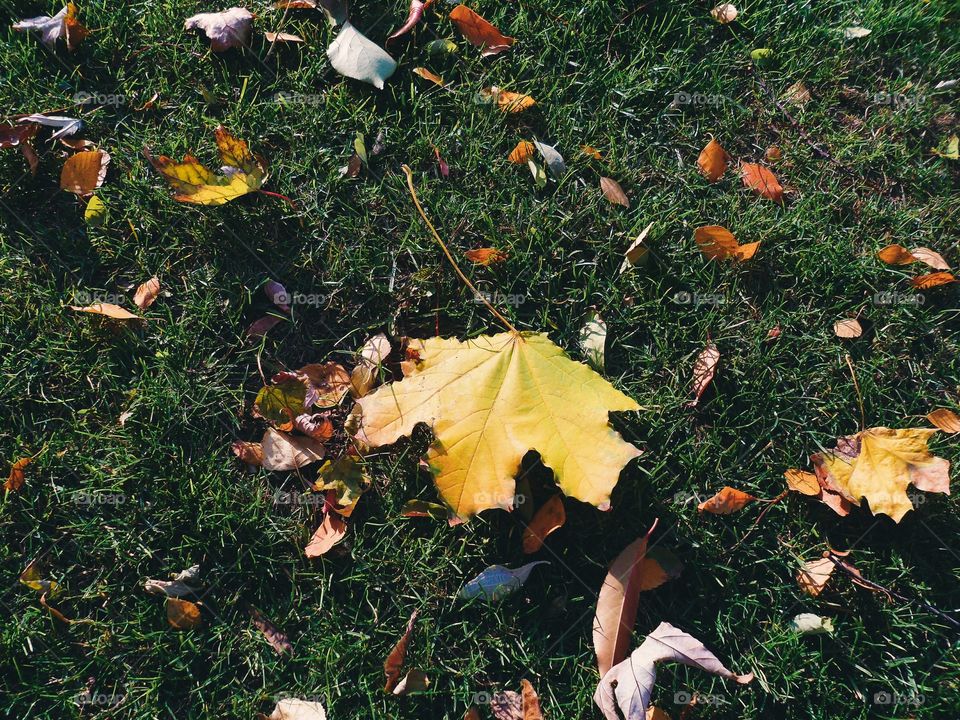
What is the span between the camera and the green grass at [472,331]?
2.44 metres

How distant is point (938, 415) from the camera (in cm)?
270

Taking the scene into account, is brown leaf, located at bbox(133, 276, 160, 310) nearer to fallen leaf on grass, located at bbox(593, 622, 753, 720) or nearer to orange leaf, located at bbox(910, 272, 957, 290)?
fallen leaf on grass, located at bbox(593, 622, 753, 720)

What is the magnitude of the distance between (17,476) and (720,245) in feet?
9.12

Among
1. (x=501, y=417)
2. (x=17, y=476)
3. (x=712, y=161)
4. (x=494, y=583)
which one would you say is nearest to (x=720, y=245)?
(x=712, y=161)

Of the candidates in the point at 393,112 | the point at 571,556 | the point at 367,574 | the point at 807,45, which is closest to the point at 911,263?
the point at 807,45

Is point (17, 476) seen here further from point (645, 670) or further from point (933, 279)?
point (933, 279)

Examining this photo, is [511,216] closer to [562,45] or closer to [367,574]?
[562,45]

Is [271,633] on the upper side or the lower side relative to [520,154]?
lower

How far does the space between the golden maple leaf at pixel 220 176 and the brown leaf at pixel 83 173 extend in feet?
0.70

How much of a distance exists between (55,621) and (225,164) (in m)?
1.79

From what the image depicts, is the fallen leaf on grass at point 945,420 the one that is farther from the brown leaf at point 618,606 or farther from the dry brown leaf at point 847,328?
the brown leaf at point 618,606

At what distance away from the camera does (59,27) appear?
113 inches

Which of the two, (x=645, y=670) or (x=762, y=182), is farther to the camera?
(x=762, y=182)

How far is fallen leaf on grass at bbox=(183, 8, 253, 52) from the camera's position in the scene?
113 inches
